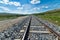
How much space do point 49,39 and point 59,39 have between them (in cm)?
49

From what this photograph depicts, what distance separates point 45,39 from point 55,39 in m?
0.45

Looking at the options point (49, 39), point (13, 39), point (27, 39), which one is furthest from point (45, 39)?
point (13, 39)

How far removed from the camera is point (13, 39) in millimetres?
9344

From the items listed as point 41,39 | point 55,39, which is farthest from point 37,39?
point 55,39

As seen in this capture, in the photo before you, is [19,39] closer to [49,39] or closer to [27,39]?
[27,39]

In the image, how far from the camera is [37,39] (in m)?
9.31

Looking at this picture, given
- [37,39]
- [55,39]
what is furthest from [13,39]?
[55,39]

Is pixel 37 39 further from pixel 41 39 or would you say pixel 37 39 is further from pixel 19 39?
pixel 19 39

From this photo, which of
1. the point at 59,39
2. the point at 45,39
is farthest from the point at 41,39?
the point at 59,39

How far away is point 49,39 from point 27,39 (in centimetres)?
104

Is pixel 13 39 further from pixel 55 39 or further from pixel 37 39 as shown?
pixel 55 39

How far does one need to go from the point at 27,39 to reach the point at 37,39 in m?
0.53

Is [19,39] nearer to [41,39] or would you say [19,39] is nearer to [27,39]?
[27,39]

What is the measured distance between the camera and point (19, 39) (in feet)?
30.2
